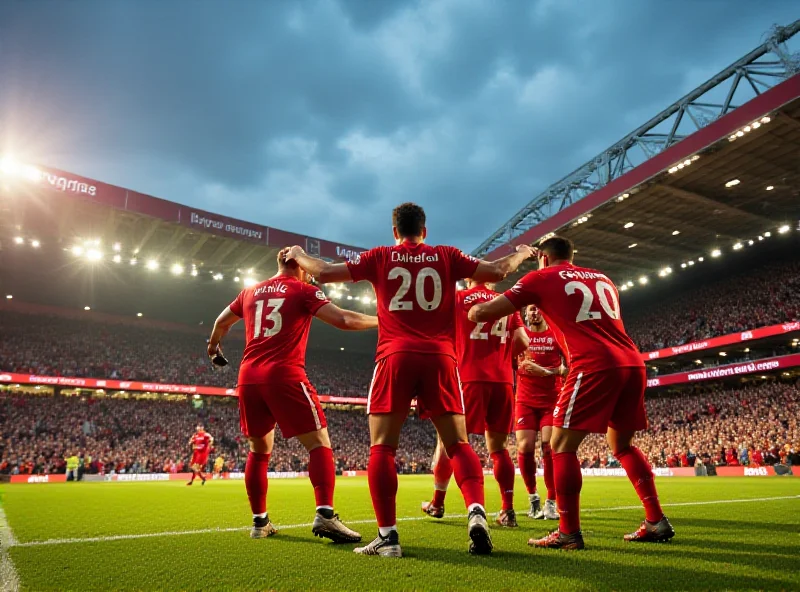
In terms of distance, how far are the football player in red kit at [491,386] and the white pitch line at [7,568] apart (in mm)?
3417

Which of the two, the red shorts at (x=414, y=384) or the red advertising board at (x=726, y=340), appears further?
the red advertising board at (x=726, y=340)

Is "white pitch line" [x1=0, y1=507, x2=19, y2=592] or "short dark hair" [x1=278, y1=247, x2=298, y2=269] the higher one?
"short dark hair" [x1=278, y1=247, x2=298, y2=269]

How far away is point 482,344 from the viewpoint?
16.9ft

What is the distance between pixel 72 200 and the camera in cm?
2519

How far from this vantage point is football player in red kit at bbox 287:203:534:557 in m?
3.36

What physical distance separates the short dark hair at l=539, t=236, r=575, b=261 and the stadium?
205 centimetres

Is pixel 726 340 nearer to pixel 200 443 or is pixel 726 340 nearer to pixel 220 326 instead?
pixel 200 443

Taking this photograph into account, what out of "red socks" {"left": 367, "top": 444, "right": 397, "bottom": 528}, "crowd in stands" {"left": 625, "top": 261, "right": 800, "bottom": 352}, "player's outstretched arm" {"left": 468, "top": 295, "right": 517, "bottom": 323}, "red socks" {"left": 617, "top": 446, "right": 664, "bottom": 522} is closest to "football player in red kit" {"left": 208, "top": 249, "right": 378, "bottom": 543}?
"red socks" {"left": 367, "top": 444, "right": 397, "bottom": 528}

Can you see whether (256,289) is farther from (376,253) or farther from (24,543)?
A: (24,543)

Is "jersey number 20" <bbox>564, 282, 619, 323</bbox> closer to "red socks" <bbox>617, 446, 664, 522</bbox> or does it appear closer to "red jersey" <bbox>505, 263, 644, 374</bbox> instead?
"red jersey" <bbox>505, 263, 644, 374</bbox>

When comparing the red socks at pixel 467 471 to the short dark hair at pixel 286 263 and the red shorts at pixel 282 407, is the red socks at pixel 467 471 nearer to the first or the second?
the red shorts at pixel 282 407

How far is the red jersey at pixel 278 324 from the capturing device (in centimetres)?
429

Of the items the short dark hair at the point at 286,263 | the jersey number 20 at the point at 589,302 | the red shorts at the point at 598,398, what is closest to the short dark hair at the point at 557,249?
the jersey number 20 at the point at 589,302

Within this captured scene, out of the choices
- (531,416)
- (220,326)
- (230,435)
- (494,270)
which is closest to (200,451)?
(220,326)
